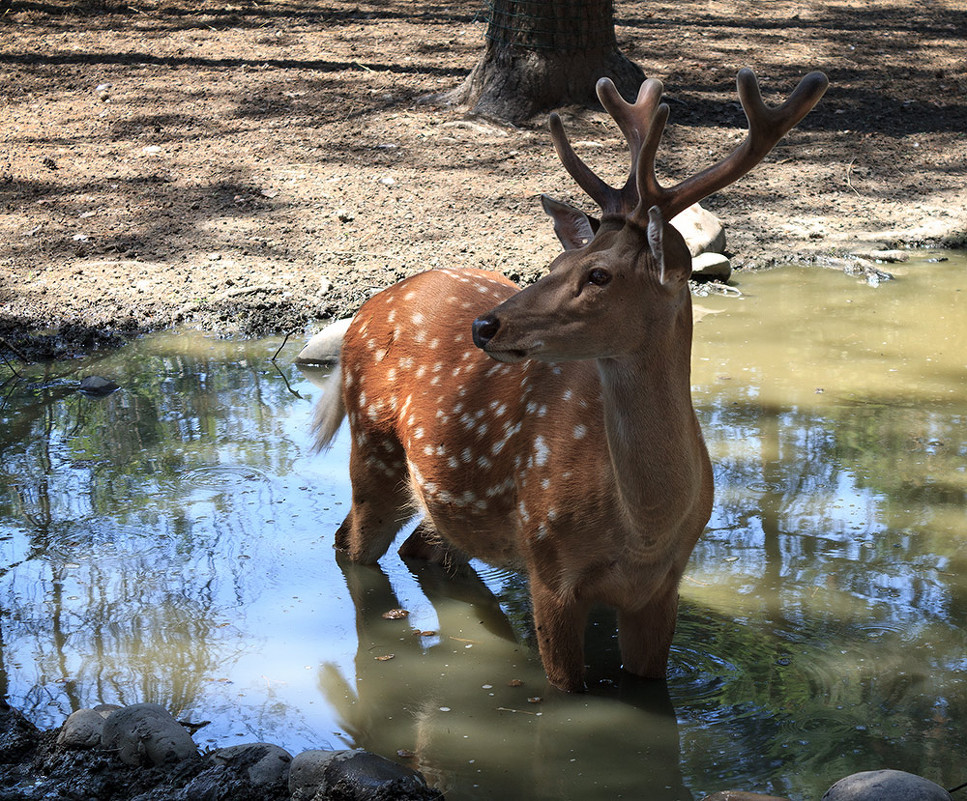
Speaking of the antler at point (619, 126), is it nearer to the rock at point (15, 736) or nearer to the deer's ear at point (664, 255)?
the deer's ear at point (664, 255)

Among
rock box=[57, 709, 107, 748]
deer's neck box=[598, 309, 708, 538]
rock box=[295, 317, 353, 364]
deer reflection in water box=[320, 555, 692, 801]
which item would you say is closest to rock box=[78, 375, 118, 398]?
rock box=[295, 317, 353, 364]

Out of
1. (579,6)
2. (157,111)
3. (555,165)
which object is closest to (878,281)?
(555,165)

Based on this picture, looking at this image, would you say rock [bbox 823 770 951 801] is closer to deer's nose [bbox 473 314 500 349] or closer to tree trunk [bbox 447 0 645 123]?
deer's nose [bbox 473 314 500 349]

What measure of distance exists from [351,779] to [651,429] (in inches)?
52.9

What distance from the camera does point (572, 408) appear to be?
3.92 m

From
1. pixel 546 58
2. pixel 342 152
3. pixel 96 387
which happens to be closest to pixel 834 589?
pixel 96 387

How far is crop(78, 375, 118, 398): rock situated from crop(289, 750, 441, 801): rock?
356cm

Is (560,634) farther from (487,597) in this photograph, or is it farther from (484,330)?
(484,330)

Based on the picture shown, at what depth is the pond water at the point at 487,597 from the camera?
3836 millimetres

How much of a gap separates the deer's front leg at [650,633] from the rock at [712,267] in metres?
4.17

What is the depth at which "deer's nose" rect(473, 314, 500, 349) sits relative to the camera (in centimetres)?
340

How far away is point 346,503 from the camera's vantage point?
545cm

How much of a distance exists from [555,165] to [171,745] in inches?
274

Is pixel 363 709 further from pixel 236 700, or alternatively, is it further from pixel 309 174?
pixel 309 174
